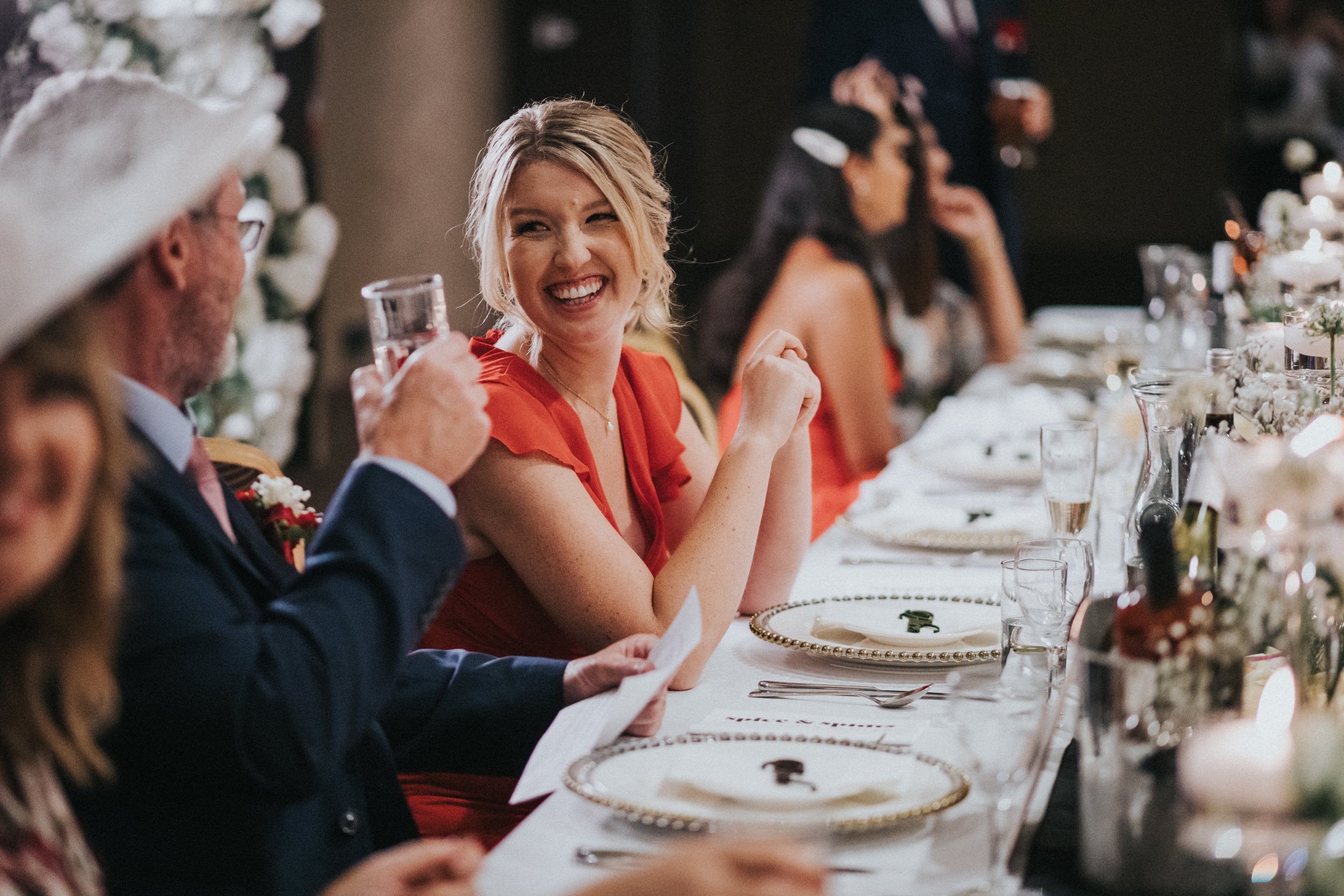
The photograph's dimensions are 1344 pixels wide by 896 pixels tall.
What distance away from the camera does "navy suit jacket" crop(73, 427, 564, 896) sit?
1074mm

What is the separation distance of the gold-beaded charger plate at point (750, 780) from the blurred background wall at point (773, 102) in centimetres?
516

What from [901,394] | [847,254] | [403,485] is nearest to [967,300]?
[901,394]

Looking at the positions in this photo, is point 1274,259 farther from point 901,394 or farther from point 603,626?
point 901,394

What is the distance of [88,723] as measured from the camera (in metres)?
1.02

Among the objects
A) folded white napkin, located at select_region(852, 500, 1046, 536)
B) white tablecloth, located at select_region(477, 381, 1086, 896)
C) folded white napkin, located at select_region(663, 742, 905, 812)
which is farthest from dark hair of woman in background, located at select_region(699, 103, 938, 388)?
folded white napkin, located at select_region(663, 742, 905, 812)

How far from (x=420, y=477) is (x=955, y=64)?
563 centimetres

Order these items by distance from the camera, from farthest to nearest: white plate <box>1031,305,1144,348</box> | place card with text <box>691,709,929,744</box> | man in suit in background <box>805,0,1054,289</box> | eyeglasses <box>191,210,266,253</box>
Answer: man in suit in background <box>805,0,1054,289</box>, white plate <box>1031,305,1144,348</box>, place card with text <box>691,709,929,744</box>, eyeglasses <box>191,210,266,253</box>

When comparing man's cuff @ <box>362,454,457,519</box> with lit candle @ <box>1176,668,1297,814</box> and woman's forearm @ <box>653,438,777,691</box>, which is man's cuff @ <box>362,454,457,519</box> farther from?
lit candle @ <box>1176,668,1297,814</box>

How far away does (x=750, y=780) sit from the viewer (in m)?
1.22

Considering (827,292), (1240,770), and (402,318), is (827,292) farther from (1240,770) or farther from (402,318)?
(1240,770)

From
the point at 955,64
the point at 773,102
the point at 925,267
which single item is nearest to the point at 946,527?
the point at 925,267

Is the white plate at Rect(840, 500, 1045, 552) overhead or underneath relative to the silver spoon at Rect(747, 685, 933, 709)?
underneath

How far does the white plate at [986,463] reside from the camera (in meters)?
2.80

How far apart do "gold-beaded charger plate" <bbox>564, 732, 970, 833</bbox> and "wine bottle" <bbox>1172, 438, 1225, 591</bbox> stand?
29 centimetres
